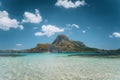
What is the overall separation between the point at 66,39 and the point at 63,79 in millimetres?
59999

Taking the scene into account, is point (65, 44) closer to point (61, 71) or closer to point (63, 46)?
point (63, 46)

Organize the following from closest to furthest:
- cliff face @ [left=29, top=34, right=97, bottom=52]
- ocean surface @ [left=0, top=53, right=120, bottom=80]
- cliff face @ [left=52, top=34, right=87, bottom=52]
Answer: ocean surface @ [left=0, top=53, right=120, bottom=80] < cliff face @ [left=29, top=34, right=97, bottom=52] < cliff face @ [left=52, top=34, right=87, bottom=52]

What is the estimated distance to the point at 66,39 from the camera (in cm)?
6825

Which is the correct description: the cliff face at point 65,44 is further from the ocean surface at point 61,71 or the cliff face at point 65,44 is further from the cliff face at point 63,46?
the ocean surface at point 61,71

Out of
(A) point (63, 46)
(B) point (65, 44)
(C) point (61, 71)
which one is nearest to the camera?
(C) point (61, 71)

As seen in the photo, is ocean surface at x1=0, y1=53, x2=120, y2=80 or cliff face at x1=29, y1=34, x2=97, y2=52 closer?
ocean surface at x1=0, y1=53, x2=120, y2=80

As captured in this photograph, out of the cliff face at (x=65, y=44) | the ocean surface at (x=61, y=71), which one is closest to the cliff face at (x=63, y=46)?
the cliff face at (x=65, y=44)

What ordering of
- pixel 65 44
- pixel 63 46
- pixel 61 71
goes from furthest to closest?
pixel 63 46, pixel 65 44, pixel 61 71

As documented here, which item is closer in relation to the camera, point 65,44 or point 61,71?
point 61,71

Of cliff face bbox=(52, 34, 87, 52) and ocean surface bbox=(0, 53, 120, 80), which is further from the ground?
cliff face bbox=(52, 34, 87, 52)

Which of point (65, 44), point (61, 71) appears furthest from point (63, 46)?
point (61, 71)

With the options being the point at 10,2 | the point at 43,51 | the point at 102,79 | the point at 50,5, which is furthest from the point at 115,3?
the point at 43,51

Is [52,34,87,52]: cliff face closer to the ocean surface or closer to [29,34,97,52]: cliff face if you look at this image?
[29,34,97,52]: cliff face

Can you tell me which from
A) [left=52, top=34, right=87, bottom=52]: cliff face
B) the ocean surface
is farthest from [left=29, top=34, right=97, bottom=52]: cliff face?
the ocean surface
